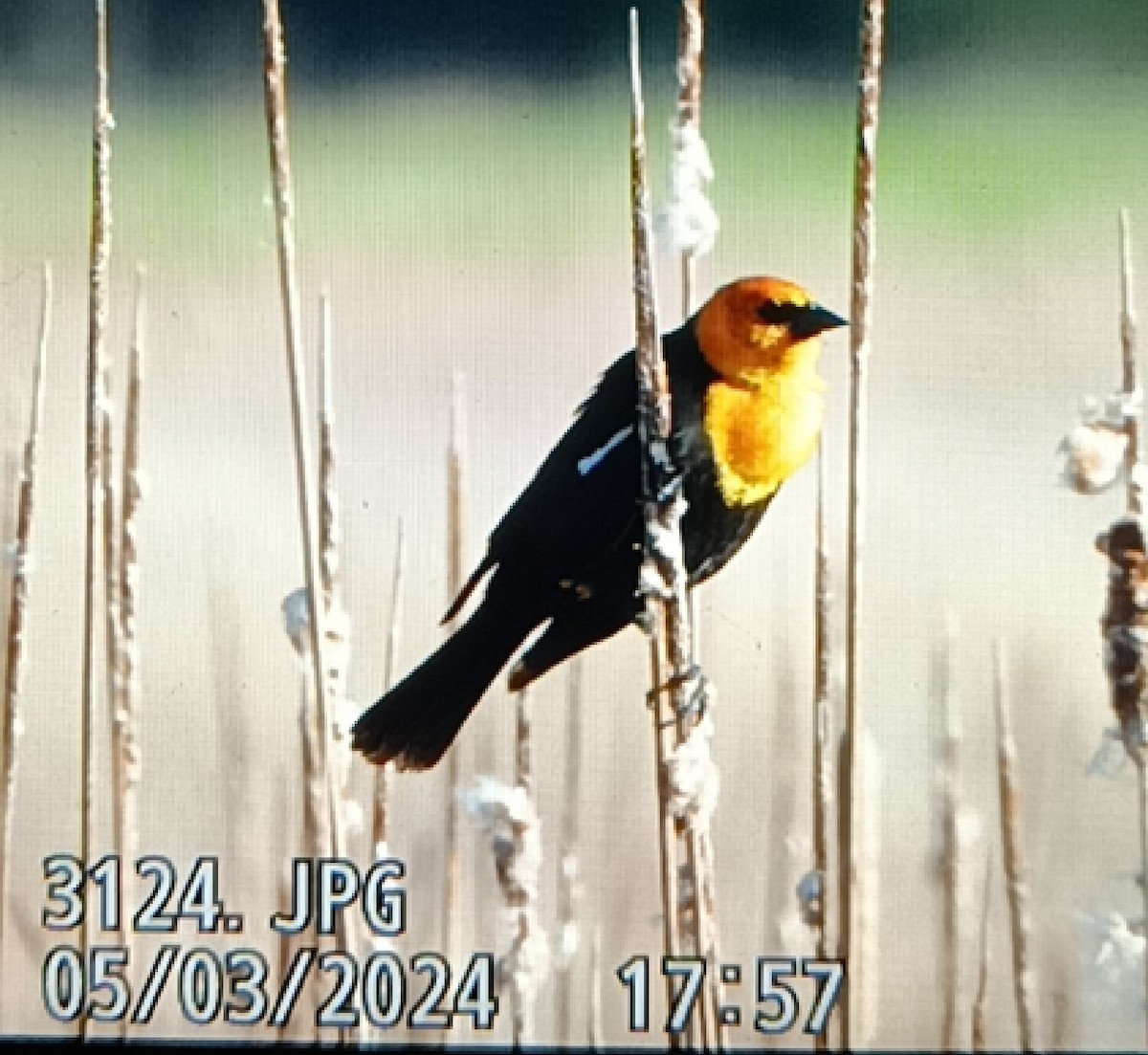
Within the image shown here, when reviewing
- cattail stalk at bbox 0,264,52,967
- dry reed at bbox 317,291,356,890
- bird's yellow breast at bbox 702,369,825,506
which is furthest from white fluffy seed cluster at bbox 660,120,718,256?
cattail stalk at bbox 0,264,52,967

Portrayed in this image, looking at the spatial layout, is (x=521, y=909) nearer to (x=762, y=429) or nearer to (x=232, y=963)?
(x=232, y=963)

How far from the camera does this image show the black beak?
3.83 feet

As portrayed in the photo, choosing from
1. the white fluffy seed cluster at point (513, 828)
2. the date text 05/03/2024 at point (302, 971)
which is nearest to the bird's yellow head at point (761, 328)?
the white fluffy seed cluster at point (513, 828)

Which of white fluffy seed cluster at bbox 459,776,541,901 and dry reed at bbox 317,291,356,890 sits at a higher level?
dry reed at bbox 317,291,356,890

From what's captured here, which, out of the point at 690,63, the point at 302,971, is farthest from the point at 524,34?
the point at 302,971

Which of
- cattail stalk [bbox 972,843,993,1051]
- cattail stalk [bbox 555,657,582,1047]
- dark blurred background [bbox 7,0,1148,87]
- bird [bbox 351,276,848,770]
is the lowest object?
cattail stalk [bbox 972,843,993,1051]

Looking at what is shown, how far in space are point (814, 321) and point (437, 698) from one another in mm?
441

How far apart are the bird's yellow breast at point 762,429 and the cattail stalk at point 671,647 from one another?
0.04m

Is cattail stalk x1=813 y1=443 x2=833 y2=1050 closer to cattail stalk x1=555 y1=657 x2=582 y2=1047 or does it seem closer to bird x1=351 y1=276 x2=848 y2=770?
bird x1=351 y1=276 x2=848 y2=770

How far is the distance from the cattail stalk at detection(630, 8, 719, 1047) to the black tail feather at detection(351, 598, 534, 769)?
0.47 feet

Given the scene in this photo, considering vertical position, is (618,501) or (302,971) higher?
(618,501)

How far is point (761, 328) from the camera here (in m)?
1.17

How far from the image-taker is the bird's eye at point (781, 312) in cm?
118

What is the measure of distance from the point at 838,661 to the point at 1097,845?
0.84 ft
